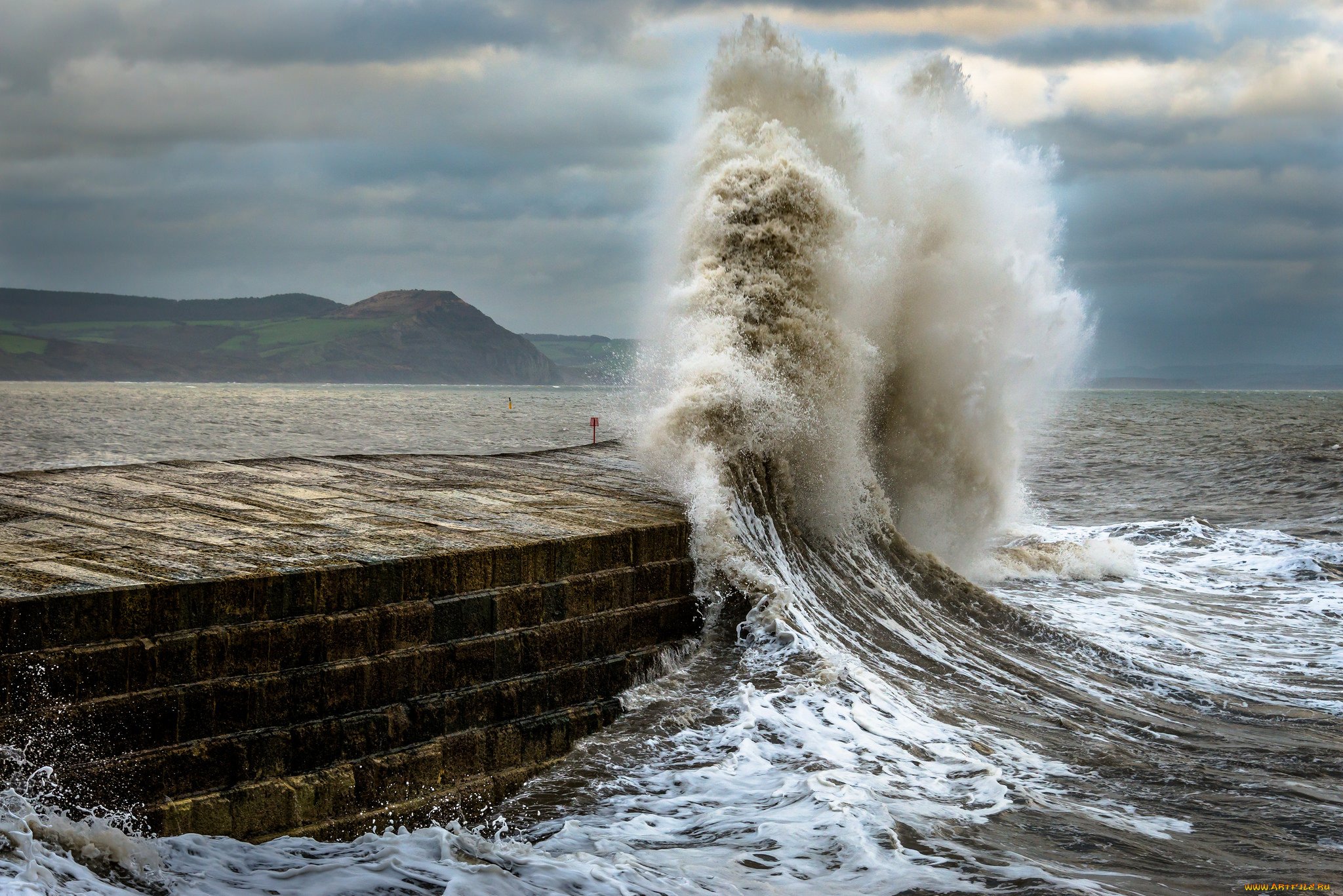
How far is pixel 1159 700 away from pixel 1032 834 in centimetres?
323

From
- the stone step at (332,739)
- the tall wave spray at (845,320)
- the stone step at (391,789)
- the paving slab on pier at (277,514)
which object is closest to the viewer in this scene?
the stone step at (332,739)

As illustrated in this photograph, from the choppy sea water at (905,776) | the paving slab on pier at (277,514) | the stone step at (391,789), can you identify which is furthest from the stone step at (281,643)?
the stone step at (391,789)

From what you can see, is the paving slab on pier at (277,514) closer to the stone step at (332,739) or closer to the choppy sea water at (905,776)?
the stone step at (332,739)

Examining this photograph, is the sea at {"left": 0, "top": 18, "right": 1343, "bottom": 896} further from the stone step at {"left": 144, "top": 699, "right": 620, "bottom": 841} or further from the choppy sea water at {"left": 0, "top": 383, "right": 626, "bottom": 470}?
the choppy sea water at {"left": 0, "top": 383, "right": 626, "bottom": 470}

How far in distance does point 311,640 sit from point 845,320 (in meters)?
6.68

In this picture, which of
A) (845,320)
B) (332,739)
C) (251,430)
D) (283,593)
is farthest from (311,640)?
(251,430)

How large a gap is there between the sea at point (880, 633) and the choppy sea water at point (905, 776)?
0.02 m

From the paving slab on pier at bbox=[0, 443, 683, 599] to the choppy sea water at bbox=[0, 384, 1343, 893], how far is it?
103cm

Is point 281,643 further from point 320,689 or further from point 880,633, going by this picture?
point 880,633

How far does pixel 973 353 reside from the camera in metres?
12.6

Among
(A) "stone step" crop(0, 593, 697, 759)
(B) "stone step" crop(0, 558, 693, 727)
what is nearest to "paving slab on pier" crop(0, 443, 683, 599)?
(B) "stone step" crop(0, 558, 693, 727)

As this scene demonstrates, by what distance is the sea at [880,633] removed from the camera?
4.45 meters

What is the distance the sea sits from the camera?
4.45 meters

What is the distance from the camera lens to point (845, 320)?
10.4 meters
